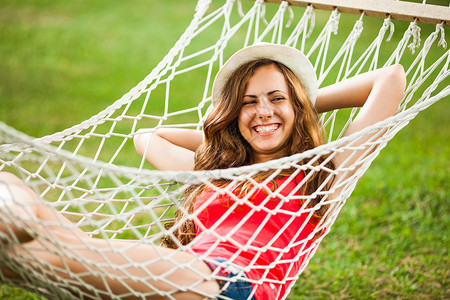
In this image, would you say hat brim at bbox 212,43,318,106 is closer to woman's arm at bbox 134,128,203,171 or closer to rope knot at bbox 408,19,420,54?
woman's arm at bbox 134,128,203,171

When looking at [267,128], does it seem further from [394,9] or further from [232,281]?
[394,9]

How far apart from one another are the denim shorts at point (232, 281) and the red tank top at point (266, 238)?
0.09ft

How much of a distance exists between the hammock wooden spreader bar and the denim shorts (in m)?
1.09

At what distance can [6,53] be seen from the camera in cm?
629

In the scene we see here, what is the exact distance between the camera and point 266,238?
5.73 ft

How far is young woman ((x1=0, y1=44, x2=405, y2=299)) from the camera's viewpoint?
4.78 feet

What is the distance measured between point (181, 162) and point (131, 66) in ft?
13.8

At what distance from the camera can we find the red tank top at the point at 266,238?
5.35 ft

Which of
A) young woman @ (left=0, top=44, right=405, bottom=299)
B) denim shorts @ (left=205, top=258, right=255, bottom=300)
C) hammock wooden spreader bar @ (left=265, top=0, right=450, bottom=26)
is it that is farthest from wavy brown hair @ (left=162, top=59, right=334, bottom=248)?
hammock wooden spreader bar @ (left=265, top=0, right=450, bottom=26)

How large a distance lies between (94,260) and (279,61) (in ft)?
2.90

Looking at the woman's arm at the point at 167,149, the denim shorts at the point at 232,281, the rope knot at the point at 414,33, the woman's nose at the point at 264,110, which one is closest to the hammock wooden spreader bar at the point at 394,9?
the rope knot at the point at 414,33

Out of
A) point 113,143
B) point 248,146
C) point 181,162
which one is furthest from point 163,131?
point 113,143

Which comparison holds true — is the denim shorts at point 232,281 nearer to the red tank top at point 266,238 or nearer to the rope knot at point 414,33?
the red tank top at point 266,238

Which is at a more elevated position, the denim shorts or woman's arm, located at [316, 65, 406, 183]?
woman's arm, located at [316, 65, 406, 183]
